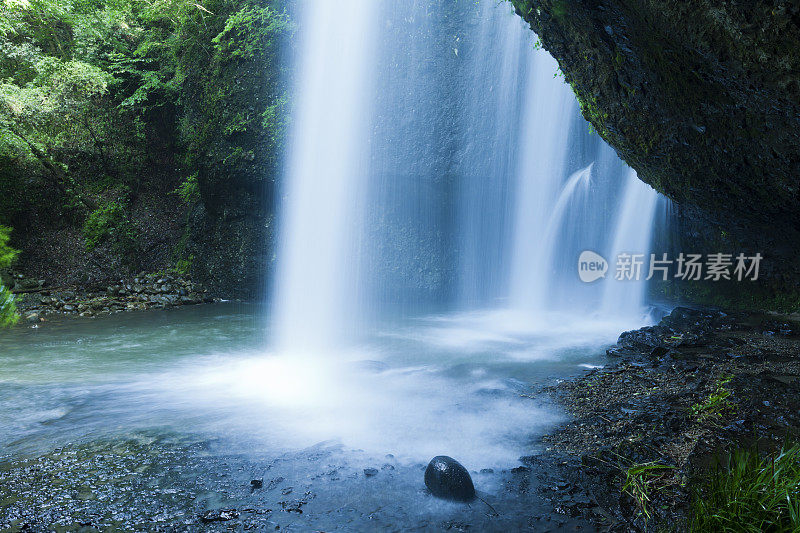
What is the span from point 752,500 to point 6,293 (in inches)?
622

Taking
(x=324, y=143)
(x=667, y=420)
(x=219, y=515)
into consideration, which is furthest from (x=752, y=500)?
(x=324, y=143)

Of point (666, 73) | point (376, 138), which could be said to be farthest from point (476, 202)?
point (666, 73)

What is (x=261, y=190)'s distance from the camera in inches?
568

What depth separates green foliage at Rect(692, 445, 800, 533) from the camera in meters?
2.56

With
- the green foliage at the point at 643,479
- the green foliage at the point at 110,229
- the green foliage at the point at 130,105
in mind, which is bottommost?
the green foliage at the point at 643,479

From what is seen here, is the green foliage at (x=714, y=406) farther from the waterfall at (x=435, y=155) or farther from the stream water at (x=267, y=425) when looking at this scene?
the waterfall at (x=435, y=155)

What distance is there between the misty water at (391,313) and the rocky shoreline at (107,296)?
1195 millimetres

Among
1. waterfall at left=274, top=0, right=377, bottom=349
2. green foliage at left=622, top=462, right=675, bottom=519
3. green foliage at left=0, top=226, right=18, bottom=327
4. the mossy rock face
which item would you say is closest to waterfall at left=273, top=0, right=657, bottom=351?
waterfall at left=274, top=0, right=377, bottom=349

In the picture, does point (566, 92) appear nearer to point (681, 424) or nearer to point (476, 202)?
point (476, 202)

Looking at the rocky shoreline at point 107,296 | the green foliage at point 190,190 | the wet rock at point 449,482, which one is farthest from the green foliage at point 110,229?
the wet rock at point 449,482

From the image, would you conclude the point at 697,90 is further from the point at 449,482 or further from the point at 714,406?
the point at 449,482

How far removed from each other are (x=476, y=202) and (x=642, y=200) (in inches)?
196

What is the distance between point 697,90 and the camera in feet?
18.3

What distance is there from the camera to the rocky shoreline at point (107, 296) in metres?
12.3
